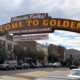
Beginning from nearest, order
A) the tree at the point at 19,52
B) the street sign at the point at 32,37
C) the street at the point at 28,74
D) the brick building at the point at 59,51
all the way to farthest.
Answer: the street at the point at 28,74 < the street sign at the point at 32,37 < the tree at the point at 19,52 < the brick building at the point at 59,51

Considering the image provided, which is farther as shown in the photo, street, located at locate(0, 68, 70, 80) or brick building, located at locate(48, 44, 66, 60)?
brick building, located at locate(48, 44, 66, 60)

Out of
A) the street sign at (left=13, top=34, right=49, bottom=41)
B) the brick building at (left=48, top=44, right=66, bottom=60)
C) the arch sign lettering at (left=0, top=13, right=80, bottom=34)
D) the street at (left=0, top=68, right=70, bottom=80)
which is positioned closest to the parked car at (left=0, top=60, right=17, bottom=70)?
the street at (left=0, top=68, right=70, bottom=80)

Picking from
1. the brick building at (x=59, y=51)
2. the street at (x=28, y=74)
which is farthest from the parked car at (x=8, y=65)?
the brick building at (x=59, y=51)

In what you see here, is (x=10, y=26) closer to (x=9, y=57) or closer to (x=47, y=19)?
(x=47, y=19)

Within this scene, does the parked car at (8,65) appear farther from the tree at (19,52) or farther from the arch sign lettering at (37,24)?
the arch sign lettering at (37,24)

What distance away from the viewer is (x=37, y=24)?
35406 mm

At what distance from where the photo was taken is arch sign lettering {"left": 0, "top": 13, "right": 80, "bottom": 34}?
1346 inches

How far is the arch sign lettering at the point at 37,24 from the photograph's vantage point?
34.2m

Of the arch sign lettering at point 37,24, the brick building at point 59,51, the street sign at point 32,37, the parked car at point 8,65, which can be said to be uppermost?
the brick building at point 59,51

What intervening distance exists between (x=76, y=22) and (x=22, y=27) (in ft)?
20.0

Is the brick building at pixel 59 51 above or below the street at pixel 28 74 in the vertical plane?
above

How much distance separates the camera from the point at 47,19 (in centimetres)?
3484

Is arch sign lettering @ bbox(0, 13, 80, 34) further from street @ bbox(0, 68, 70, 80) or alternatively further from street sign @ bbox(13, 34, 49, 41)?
street @ bbox(0, 68, 70, 80)

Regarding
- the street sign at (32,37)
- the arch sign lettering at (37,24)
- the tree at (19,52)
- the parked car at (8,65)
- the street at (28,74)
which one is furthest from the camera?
the tree at (19,52)
